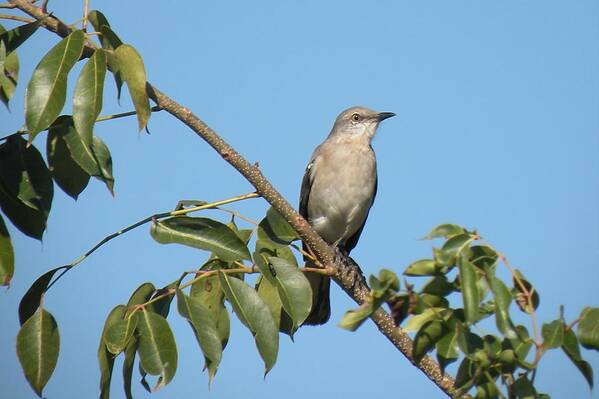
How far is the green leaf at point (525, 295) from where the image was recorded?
310 cm

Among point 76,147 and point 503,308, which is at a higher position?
point 76,147

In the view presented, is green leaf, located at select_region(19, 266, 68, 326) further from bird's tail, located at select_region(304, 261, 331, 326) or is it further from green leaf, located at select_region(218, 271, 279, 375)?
bird's tail, located at select_region(304, 261, 331, 326)

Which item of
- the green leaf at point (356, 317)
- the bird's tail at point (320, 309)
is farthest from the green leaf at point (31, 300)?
the bird's tail at point (320, 309)

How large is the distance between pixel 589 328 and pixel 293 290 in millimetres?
1553

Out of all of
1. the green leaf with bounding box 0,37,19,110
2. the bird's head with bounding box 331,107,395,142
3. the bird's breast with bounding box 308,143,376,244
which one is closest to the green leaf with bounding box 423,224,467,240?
the green leaf with bounding box 0,37,19,110

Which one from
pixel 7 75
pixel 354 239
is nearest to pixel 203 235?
pixel 7 75

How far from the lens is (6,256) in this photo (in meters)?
4.05

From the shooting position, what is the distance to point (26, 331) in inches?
155

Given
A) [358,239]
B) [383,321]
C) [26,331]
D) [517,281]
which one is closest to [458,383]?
[517,281]

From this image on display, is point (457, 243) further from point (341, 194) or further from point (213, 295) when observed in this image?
point (341, 194)

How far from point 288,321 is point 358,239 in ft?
15.3

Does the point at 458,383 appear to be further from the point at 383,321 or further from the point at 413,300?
the point at 383,321

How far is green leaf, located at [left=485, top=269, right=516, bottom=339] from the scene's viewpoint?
9.88 feet

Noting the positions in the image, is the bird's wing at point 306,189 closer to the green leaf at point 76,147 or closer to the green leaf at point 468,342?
the green leaf at point 76,147
